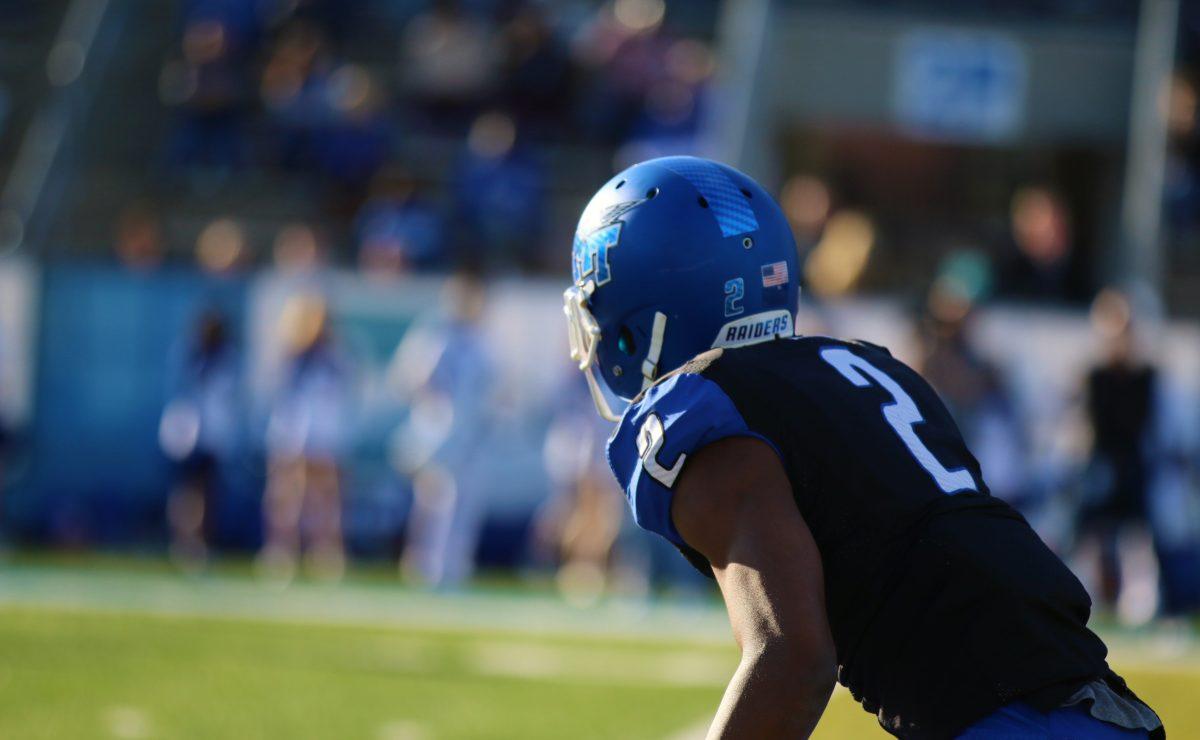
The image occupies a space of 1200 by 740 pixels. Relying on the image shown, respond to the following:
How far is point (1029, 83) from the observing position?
45.4 feet

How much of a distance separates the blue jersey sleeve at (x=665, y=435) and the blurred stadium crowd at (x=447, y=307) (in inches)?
270

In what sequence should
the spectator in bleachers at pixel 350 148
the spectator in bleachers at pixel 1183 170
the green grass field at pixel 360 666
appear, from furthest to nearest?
the spectator in bleachers at pixel 350 148
the spectator in bleachers at pixel 1183 170
the green grass field at pixel 360 666

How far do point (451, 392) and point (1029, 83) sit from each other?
602 cm

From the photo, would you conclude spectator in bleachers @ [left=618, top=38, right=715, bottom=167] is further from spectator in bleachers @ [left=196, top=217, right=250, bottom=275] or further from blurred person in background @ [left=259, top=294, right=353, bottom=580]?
blurred person in background @ [left=259, top=294, right=353, bottom=580]

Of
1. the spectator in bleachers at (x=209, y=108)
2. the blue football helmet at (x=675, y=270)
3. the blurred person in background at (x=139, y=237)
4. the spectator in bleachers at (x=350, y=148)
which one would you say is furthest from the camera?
the spectator in bleachers at (x=209, y=108)

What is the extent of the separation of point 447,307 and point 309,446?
1.53 m

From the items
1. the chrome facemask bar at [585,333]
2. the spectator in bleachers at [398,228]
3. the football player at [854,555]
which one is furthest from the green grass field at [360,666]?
the spectator in bleachers at [398,228]

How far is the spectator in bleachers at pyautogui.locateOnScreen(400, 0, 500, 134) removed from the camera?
48.9ft

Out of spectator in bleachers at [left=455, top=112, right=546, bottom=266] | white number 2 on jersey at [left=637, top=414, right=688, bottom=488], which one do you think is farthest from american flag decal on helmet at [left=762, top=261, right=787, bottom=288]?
spectator in bleachers at [left=455, top=112, right=546, bottom=266]

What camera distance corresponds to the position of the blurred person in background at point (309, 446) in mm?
11102

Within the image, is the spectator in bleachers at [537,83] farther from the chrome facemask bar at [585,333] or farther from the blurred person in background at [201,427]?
the chrome facemask bar at [585,333]

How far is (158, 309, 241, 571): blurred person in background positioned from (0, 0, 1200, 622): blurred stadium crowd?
0.08 ft

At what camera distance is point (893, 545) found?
2365 mm

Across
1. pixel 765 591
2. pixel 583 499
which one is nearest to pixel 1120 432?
pixel 583 499
